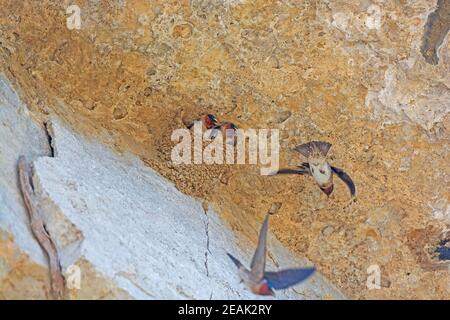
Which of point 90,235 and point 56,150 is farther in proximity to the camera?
point 56,150

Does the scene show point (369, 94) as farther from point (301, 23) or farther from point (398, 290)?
point (398, 290)

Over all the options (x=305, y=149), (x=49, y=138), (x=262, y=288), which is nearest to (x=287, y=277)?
(x=262, y=288)

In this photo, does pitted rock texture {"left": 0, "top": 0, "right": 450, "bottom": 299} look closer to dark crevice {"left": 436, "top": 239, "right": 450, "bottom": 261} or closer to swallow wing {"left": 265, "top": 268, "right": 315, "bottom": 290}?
dark crevice {"left": 436, "top": 239, "right": 450, "bottom": 261}

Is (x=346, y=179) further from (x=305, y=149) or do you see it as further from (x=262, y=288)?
(x=262, y=288)

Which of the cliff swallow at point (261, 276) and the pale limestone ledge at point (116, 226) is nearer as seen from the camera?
the pale limestone ledge at point (116, 226)

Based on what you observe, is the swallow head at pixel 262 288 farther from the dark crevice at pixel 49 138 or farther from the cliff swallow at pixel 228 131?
the dark crevice at pixel 49 138

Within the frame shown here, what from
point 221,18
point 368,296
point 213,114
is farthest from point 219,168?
point 368,296

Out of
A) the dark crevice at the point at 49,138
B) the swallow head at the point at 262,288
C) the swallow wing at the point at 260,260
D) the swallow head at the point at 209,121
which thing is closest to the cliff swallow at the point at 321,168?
the swallow head at the point at 209,121
